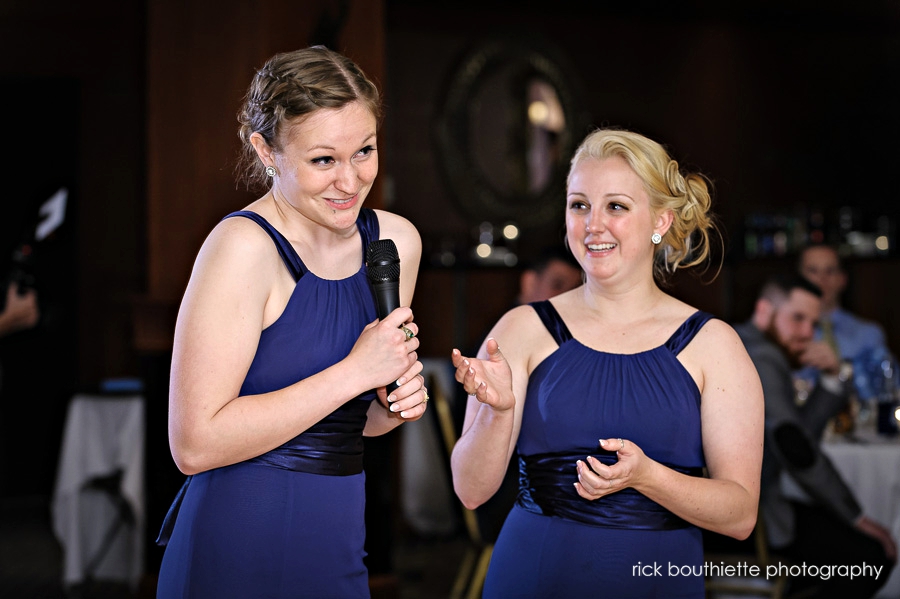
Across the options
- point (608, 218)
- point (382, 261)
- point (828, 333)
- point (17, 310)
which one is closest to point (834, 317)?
point (828, 333)

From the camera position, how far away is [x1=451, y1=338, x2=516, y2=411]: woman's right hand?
1721mm

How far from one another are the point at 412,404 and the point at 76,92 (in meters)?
6.28

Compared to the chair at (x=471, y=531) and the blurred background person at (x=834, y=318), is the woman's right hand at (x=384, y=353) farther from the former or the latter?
the blurred background person at (x=834, y=318)

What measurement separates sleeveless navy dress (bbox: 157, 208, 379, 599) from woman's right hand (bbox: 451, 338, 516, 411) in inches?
8.7

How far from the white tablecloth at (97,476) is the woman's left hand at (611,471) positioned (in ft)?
10.5

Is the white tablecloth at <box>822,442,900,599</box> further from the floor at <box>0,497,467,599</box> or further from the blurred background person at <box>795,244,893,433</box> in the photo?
the floor at <box>0,497,467,599</box>

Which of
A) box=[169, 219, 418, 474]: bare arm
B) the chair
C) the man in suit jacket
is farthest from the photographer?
the chair

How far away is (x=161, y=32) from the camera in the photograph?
12.9 feet

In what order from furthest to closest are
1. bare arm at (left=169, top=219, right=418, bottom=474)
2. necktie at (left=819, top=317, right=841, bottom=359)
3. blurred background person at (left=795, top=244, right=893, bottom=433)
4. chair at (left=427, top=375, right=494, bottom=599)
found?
blurred background person at (left=795, top=244, right=893, bottom=433) → necktie at (left=819, top=317, right=841, bottom=359) → chair at (left=427, top=375, right=494, bottom=599) → bare arm at (left=169, top=219, right=418, bottom=474)

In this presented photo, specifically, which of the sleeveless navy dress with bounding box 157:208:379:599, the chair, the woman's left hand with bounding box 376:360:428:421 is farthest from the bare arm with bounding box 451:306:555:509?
the chair

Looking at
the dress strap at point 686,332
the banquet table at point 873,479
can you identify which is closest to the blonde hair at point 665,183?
the dress strap at point 686,332

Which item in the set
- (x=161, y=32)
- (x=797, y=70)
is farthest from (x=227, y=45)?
(x=797, y=70)

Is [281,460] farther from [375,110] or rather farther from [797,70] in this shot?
[797,70]

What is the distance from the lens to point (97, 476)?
15.0 ft
